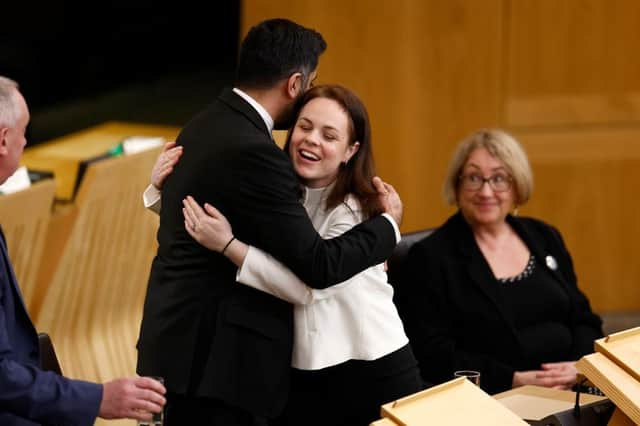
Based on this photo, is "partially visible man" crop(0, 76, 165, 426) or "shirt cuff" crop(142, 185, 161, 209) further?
"shirt cuff" crop(142, 185, 161, 209)

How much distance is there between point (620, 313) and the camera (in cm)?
697

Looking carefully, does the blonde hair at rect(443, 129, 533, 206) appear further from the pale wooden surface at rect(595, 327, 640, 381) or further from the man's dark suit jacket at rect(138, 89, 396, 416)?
the pale wooden surface at rect(595, 327, 640, 381)

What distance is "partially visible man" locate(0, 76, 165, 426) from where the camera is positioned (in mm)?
2752

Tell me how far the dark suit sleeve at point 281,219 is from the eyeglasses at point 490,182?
4.42ft

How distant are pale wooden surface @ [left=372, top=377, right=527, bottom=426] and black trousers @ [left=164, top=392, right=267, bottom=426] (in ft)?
2.21

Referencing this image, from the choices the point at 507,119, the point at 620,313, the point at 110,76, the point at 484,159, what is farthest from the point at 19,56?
the point at 484,159

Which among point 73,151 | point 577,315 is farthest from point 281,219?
point 73,151

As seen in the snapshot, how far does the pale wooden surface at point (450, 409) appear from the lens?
8.63 ft

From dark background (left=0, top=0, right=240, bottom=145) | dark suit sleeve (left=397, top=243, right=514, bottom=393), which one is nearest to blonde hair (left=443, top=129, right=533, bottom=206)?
dark suit sleeve (left=397, top=243, right=514, bottom=393)

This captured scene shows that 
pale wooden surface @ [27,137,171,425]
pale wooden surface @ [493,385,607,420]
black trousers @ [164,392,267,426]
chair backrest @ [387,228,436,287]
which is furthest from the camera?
pale wooden surface @ [27,137,171,425]

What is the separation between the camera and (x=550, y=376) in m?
4.28

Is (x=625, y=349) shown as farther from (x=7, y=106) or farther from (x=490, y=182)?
(x=490, y=182)

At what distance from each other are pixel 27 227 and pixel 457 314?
5.31 ft

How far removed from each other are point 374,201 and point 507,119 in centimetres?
340
